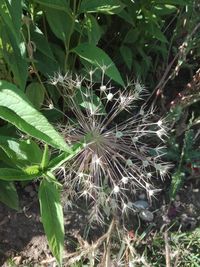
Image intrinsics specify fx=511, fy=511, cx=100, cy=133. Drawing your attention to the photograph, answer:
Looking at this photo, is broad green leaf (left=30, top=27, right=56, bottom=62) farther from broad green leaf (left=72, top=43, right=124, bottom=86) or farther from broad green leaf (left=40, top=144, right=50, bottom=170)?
broad green leaf (left=40, top=144, right=50, bottom=170)

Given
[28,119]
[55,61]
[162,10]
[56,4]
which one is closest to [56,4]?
[56,4]

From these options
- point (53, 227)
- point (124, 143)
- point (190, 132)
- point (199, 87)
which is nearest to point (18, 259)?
point (53, 227)

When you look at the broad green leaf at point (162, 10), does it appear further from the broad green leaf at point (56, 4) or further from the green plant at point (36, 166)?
the green plant at point (36, 166)

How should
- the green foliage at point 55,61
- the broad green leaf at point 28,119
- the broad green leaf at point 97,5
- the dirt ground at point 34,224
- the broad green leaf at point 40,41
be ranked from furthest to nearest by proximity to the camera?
→ the dirt ground at point 34,224 < the broad green leaf at point 40,41 < the broad green leaf at point 97,5 < the green foliage at point 55,61 < the broad green leaf at point 28,119

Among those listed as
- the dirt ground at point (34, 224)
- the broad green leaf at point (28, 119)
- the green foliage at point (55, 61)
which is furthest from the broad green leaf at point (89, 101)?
the dirt ground at point (34, 224)

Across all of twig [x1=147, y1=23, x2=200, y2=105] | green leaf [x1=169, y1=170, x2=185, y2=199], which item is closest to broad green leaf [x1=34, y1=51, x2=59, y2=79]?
twig [x1=147, y1=23, x2=200, y2=105]
